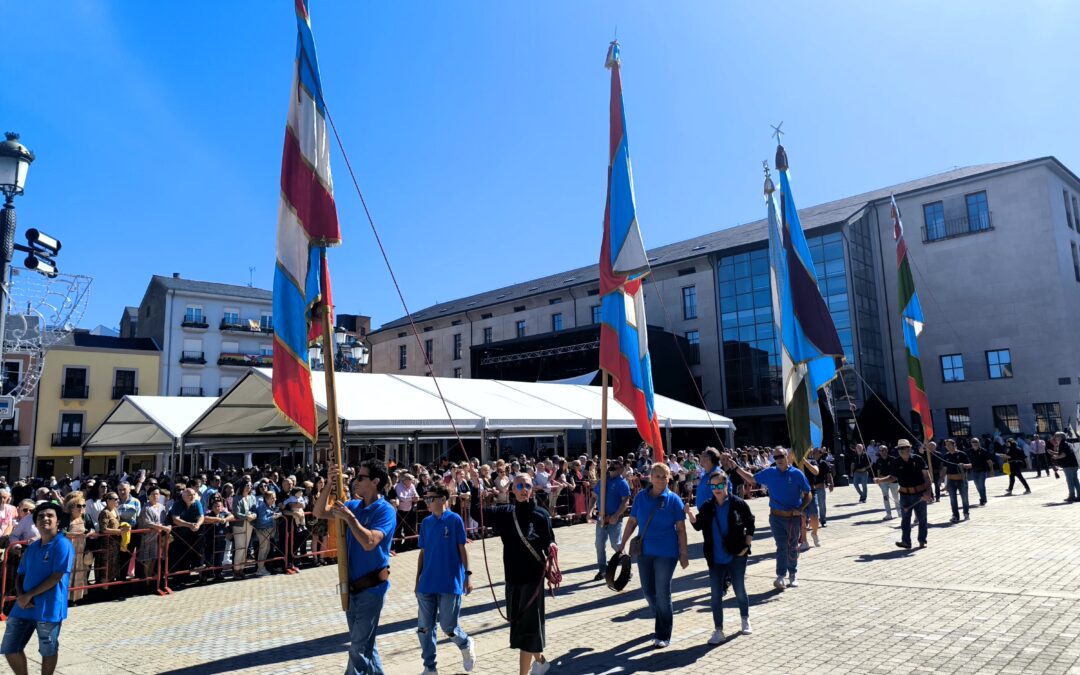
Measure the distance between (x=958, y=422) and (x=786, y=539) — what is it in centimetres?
3500

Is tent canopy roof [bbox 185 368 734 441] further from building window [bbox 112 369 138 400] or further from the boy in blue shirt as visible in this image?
building window [bbox 112 369 138 400]

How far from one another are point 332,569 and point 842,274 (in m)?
33.5

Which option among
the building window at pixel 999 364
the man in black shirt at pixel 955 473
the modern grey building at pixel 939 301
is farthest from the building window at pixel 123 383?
the building window at pixel 999 364

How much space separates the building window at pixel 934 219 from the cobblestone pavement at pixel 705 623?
3267 centimetres

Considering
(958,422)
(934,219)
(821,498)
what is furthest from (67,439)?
(934,219)

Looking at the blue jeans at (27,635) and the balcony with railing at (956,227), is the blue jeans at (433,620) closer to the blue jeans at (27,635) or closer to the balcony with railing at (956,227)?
the blue jeans at (27,635)

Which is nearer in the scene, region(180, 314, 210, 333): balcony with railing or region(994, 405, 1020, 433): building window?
region(994, 405, 1020, 433): building window

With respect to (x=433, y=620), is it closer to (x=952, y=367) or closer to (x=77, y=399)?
(x=952, y=367)

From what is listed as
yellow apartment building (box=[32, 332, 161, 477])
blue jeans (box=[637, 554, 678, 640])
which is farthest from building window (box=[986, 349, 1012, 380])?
yellow apartment building (box=[32, 332, 161, 477])

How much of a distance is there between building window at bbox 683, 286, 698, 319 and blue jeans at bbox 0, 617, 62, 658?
41328 millimetres

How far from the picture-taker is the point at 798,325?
13.5 meters

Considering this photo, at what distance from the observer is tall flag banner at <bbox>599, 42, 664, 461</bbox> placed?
1000cm

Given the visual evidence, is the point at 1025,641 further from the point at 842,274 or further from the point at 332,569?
the point at 842,274

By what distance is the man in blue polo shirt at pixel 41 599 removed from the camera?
224 inches
